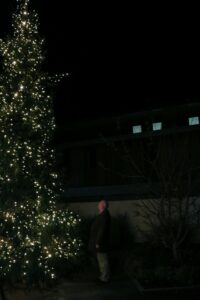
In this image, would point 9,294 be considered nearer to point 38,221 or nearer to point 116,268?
point 38,221

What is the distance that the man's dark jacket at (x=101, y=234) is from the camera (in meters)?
11.2

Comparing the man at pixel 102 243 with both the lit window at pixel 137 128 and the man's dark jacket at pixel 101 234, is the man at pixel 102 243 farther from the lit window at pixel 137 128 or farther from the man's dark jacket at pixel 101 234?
the lit window at pixel 137 128

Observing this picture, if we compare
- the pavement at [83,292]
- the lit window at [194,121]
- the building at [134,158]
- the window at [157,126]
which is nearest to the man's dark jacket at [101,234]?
the pavement at [83,292]

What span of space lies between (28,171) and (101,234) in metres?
2.01

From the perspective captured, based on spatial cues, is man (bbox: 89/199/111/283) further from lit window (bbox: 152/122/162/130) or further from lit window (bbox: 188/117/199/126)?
lit window (bbox: 152/122/162/130)

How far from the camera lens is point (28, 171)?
36.7ft

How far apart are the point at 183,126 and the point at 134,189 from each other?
2.55 meters

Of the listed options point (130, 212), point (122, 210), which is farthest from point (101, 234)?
point (122, 210)

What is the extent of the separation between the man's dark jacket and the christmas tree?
41cm

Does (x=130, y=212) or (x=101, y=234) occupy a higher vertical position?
(x=130, y=212)

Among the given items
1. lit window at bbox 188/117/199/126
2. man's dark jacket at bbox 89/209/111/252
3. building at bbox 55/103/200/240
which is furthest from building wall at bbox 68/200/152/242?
lit window at bbox 188/117/199/126

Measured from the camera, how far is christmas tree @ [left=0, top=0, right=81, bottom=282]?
1061 cm

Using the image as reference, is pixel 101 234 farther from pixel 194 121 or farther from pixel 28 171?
pixel 194 121

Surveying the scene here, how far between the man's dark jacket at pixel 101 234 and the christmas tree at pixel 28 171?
16.2 inches
